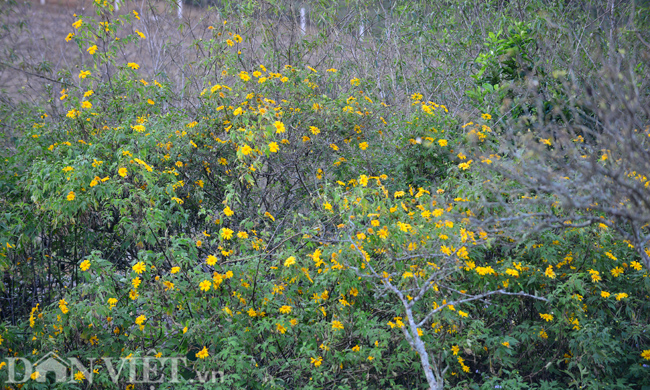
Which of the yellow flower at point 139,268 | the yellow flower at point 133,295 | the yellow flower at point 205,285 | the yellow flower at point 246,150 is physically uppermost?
the yellow flower at point 246,150

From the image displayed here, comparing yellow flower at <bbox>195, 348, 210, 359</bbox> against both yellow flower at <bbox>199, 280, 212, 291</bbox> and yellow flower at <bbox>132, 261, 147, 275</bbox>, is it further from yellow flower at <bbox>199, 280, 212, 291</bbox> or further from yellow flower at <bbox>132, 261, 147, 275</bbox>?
yellow flower at <bbox>132, 261, 147, 275</bbox>

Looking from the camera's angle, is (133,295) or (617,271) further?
(617,271)

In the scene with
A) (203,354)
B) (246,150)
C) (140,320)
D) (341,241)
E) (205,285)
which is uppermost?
(246,150)

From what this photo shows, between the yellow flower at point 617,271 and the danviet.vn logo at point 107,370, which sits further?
the yellow flower at point 617,271

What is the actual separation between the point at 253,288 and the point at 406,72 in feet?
17.2

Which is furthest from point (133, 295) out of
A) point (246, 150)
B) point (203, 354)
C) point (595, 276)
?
point (595, 276)

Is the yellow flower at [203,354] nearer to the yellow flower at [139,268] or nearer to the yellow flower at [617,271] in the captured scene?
the yellow flower at [139,268]

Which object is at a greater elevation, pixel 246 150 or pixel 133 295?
pixel 246 150

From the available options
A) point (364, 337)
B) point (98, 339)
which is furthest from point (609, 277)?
point (98, 339)

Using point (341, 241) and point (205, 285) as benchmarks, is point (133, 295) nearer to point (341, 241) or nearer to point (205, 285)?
point (205, 285)

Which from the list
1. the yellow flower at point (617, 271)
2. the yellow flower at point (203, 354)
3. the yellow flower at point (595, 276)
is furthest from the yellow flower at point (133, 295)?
the yellow flower at point (617, 271)

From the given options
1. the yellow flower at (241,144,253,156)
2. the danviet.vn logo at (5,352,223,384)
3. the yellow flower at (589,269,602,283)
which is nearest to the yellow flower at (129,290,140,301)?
the danviet.vn logo at (5,352,223,384)

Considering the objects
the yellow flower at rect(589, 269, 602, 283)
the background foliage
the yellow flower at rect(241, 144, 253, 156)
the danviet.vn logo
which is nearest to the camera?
the background foliage

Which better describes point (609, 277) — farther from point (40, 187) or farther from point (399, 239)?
point (40, 187)
